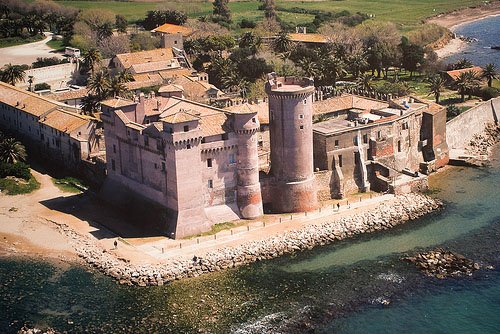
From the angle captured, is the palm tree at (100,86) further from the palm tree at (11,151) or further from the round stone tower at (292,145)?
the round stone tower at (292,145)

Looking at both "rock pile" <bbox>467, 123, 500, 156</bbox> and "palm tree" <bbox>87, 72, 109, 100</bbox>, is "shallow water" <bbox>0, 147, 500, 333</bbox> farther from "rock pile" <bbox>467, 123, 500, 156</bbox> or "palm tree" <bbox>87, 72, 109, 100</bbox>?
"palm tree" <bbox>87, 72, 109, 100</bbox>

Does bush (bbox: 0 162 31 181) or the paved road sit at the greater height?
the paved road

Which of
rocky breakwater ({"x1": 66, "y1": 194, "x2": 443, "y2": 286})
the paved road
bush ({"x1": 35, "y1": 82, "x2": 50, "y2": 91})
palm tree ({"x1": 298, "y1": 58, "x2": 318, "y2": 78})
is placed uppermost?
the paved road

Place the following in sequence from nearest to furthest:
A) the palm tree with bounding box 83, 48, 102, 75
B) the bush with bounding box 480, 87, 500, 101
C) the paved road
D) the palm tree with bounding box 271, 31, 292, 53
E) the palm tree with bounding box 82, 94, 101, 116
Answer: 1. the palm tree with bounding box 82, 94, 101, 116
2. the bush with bounding box 480, 87, 500, 101
3. the palm tree with bounding box 83, 48, 102, 75
4. the paved road
5. the palm tree with bounding box 271, 31, 292, 53

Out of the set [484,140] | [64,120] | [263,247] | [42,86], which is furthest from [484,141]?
[42,86]

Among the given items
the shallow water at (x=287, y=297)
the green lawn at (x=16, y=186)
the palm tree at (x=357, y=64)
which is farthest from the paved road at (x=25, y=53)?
the shallow water at (x=287, y=297)

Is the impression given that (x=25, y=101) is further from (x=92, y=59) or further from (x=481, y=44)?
(x=481, y=44)

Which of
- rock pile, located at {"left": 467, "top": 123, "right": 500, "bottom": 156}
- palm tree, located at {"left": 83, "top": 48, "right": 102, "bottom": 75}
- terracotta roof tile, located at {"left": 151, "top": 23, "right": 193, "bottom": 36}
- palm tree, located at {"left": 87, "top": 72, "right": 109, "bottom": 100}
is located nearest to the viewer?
palm tree, located at {"left": 87, "top": 72, "right": 109, "bottom": 100}

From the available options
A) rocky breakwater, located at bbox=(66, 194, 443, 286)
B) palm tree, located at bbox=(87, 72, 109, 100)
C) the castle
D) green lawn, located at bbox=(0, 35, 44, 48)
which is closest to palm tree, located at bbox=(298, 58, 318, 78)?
the castle

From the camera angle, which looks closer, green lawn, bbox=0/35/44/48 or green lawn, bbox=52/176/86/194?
green lawn, bbox=52/176/86/194
